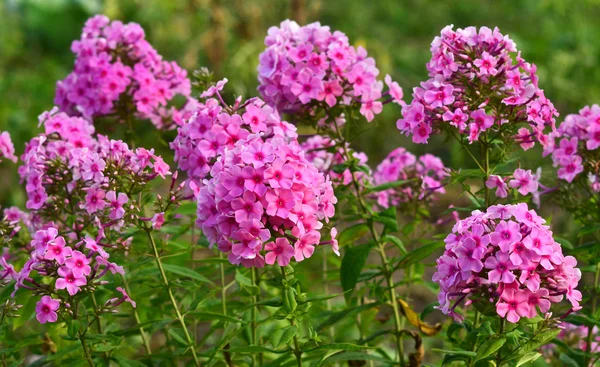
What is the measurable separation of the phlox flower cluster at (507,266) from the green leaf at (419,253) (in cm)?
52

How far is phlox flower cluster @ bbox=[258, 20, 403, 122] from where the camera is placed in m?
2.66

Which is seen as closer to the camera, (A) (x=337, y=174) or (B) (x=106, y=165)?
(B) (x=106, y=165)

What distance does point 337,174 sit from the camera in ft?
9.74

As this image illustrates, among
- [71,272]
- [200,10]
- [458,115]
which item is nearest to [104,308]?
[71,272]

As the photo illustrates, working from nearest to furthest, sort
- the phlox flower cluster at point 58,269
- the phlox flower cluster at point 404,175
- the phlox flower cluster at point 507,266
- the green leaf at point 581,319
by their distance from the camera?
the phlox flower cluster at point 507,266 < the phlox flower cluster at point 58,269 < the green leaf at point 581,319 < the phlox flower cluster at point 404,175

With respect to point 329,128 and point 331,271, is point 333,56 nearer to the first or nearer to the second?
point 329,128

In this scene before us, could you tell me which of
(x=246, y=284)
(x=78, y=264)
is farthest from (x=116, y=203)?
(x=246, y=284)

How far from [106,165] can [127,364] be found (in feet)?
2.00

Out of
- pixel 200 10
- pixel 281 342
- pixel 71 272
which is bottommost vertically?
pixel 281 342

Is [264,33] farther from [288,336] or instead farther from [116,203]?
[288,336]

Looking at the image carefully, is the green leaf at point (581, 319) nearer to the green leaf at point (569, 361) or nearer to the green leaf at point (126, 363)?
the green leaf at point (569, 361)

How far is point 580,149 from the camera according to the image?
271 cm

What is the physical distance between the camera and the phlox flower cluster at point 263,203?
2092 millimetres

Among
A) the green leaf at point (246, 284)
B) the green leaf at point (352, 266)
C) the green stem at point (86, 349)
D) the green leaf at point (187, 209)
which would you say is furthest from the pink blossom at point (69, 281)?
the green leaf at point (352, 266)
